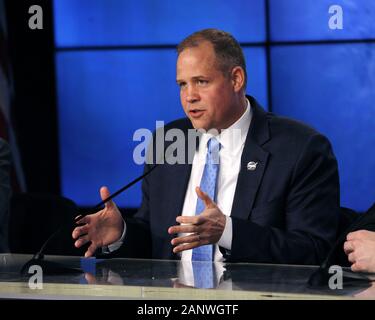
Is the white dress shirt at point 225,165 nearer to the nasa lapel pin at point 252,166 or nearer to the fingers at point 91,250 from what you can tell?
the nasa lapel pin at point 252,166

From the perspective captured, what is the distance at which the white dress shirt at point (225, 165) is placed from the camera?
330cm

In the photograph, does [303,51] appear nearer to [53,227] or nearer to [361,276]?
[53,227]

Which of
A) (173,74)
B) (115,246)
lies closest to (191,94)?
(115,246)

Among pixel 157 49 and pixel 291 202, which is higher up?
pixel 157 49

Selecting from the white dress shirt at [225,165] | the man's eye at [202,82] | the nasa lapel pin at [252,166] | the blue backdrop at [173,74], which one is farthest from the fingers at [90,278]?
the blue backdrop at [173,74]

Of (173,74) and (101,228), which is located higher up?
(173,74)

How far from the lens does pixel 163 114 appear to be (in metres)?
5.05

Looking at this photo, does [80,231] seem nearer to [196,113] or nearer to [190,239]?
[190,239]

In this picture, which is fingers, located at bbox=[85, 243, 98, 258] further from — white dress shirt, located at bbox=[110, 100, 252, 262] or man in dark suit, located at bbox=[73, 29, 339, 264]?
white dress shirt, located at bbox=[110, 100, 252, 262]

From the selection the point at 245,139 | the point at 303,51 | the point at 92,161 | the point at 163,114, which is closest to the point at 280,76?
the point at 303,51

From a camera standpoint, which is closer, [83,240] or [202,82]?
[83,240]

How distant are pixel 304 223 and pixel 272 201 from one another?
13 cm

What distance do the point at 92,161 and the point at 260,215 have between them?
83.2 inches

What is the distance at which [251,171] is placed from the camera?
128 inches
